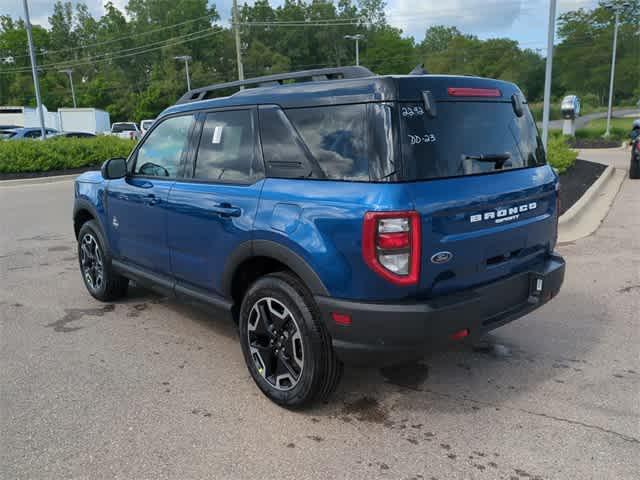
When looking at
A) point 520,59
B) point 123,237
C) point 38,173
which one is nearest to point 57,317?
point 123,237

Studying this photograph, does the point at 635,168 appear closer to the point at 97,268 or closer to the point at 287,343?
the point at 97,268

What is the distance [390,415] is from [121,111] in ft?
249

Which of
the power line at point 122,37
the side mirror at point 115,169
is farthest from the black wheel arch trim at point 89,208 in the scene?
the power line at point 122,37

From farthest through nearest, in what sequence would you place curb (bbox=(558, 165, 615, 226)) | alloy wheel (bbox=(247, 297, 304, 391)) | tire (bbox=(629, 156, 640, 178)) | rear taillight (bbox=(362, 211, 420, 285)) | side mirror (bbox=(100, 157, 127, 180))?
tire (bbox=(629, 156, 640, 178))
curb (bbox=(558, 165, 615, 226))
side mirror (bbox=(100, 157, 127, 180))
alloy wheel (bbox=(247, 297, 304, 391))
rear taillight (bbox=(362, 211, 420, 285))

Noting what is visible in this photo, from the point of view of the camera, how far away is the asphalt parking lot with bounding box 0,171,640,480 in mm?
2787

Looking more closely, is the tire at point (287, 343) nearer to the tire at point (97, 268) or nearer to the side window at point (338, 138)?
the side window at point (338, 138)

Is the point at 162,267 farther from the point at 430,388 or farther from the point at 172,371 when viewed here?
the point at 430,388

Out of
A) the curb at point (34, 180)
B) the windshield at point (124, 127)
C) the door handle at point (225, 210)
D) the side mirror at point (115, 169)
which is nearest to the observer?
the door handle at point (225, 210)

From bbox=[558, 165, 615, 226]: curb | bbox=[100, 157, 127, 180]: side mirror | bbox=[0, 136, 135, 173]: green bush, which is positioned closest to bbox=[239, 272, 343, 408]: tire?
bbox=[100, 157, 127, 180]: side mirror

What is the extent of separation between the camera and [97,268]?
543 centimetres

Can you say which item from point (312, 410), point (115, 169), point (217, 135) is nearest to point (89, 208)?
point (115, 169)

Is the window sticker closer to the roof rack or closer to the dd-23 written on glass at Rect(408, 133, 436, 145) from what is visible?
the roof rack

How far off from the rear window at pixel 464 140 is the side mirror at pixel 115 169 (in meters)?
2.84

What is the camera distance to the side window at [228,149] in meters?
3.52
